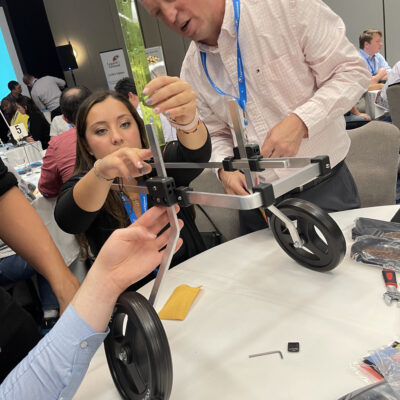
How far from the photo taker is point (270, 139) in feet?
3.76

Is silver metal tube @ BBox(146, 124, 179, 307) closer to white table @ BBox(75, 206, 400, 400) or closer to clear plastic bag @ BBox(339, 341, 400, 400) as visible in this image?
white table @ BBox(75, 206, 400, 400)

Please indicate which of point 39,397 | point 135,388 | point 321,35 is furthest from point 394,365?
point 321,35

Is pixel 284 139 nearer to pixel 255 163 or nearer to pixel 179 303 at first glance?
pixel 255 163

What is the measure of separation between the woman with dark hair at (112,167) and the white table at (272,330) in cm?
32

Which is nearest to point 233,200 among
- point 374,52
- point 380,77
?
point 380,77

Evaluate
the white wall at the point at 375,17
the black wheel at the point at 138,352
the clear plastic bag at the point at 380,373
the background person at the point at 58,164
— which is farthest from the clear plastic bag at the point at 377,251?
the white wall at the point at 375,17

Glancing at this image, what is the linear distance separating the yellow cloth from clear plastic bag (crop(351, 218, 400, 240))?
0.53 m

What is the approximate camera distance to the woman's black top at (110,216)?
4.00 feet

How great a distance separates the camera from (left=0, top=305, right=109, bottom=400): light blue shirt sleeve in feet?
2.14

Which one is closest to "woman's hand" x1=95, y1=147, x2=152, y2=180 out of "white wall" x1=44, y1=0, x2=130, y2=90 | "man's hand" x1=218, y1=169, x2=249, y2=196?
"man's hand" x1=218, y1=169, x2=249, y2=196

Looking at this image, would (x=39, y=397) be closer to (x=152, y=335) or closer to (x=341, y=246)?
(x=152, y=335)

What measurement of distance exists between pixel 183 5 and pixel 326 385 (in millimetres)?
1070

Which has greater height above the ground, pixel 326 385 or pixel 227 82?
pixel 227 82

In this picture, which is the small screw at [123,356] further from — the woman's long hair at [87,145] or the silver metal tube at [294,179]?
the woman's long hair at [87,145]
